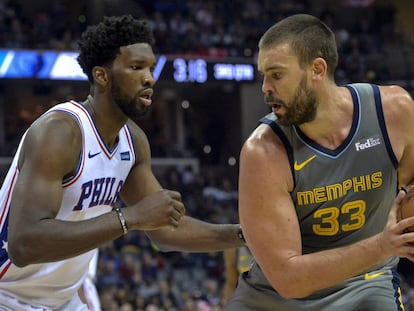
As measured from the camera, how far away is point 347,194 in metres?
3.45

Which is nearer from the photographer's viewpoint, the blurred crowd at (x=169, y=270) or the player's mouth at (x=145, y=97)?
the player's mouth at (x=145, y=97)

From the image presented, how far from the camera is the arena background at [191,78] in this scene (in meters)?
15.7

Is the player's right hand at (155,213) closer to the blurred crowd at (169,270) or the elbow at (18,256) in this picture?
the elbow at (18,256)

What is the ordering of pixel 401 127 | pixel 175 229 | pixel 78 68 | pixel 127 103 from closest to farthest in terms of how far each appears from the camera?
pixel 401 127 < pixel 127 103 < pixel 175 229 < pixel 78 68

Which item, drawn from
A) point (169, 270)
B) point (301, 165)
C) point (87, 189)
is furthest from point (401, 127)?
point (169, 270)

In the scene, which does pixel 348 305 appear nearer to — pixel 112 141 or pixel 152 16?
pixel 112 141

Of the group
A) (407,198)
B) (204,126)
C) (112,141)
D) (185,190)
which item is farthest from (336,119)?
(204,126)

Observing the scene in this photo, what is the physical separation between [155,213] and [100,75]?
918 mm

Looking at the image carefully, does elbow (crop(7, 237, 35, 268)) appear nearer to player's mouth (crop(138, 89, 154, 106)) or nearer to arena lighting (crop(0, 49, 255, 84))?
player's mouth (crop(138, 89, 154, 106))

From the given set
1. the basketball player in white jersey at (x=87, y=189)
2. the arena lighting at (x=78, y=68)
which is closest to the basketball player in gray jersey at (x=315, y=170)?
the basketball player in white jersey at (x=87, y=189)

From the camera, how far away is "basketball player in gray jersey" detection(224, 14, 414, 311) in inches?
131

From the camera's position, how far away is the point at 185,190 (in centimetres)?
1830

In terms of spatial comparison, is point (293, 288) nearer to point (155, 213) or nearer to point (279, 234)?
point (279, 234)

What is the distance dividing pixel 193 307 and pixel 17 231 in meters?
9.17
